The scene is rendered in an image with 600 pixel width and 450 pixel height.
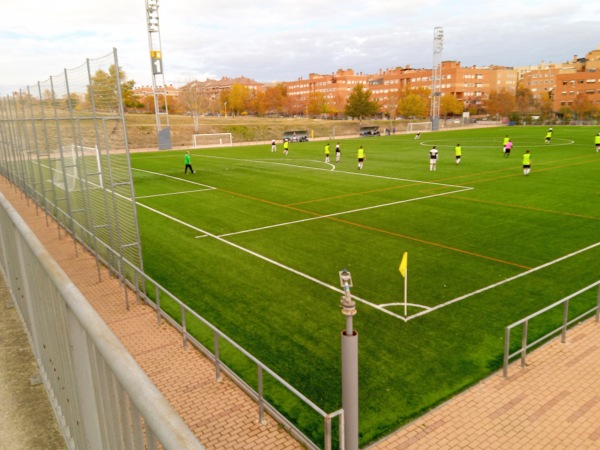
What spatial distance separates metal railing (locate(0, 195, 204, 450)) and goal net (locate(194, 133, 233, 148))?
66388mm

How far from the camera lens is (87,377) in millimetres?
2770

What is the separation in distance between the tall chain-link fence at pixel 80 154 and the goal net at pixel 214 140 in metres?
44.9

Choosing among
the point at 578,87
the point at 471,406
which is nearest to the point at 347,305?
the point at 471,406

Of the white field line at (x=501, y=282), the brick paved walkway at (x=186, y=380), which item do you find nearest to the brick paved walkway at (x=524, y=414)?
the brick paved walkway at (x=186, y=380)

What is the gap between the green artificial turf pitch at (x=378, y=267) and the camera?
9.25 metres

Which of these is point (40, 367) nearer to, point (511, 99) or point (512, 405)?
point (512, 405)

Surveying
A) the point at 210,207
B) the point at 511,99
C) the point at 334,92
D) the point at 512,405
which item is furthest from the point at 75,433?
the point at 334,92

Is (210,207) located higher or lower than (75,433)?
lower

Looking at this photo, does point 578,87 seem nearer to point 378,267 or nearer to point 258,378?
point 378,267

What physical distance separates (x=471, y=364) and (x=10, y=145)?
23.4 m

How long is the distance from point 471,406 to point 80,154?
42.3 feet

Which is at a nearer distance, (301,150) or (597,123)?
(301,150)

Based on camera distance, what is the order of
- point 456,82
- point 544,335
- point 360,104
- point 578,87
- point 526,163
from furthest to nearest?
point 456,82
point 578,87
point 360,104
point 526,163
point 544,335

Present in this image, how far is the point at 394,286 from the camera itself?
44.1ft
